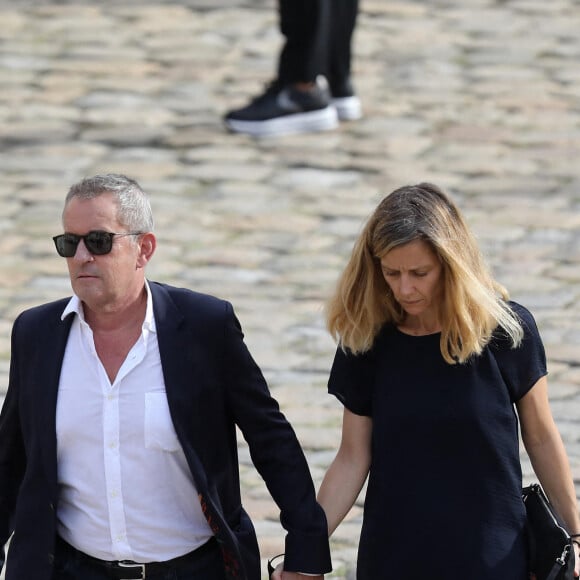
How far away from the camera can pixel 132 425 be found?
348 cm

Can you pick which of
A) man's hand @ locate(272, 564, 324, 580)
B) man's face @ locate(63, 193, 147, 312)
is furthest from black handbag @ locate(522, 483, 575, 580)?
man's face @ locate(63, 193, 147, 312)

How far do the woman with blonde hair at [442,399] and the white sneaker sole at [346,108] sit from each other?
251 inches

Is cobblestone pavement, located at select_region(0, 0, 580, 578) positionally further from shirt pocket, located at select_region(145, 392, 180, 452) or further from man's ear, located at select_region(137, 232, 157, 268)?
man's ear, located at select_region(137, 232, 157, 268)

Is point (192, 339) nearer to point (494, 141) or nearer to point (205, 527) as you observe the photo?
point (205, 527)

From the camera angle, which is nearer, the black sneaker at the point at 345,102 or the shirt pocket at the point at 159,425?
the shirt pocket at the point at 159,425

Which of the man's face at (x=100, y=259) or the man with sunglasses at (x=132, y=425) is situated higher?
the man's face at (x=100, y=259)

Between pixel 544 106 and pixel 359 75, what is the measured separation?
1.46m

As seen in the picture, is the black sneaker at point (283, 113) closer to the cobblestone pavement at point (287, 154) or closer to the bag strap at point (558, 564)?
the cobblestone pavement at point (287, 154)

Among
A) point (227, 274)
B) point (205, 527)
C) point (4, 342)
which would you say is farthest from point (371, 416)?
point (227, 274)

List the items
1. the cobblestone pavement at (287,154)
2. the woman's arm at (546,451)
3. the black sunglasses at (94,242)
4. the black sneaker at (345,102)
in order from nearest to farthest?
the black sunglasses at (94,242) → the woman's arm at (546,451) → the cobblestone pavement at (287,154) → the black sneaker at (345,102)

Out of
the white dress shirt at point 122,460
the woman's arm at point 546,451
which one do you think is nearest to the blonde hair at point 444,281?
the woman's arm at point 546,451

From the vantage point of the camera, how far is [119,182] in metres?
3.51

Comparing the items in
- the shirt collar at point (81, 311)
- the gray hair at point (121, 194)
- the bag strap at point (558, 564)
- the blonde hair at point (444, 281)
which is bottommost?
the bag strap at point (558, 564)

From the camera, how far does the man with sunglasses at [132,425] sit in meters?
3.50
